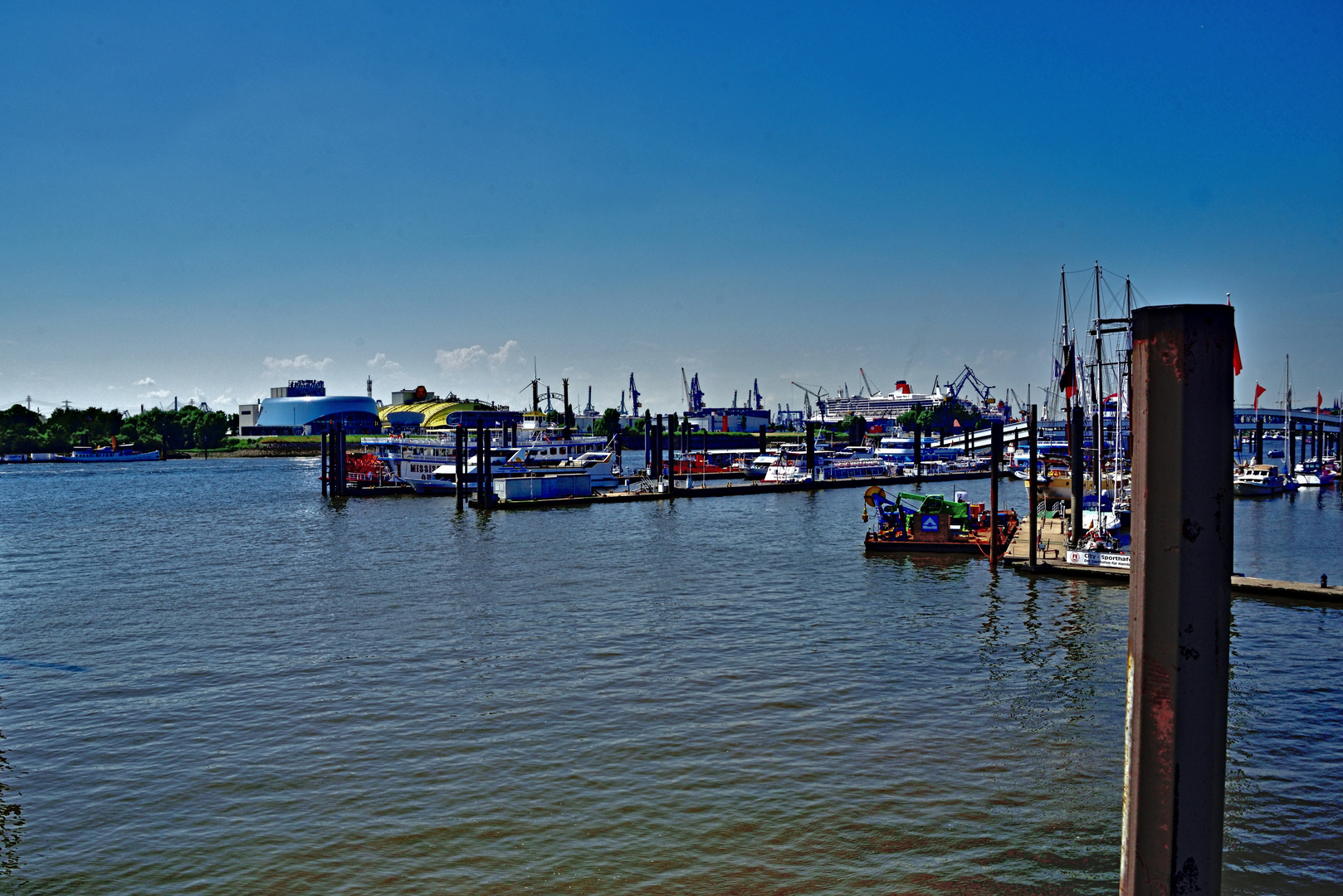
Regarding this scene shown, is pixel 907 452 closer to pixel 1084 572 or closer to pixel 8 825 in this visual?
pixel 1084 572

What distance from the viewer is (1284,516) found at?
62.0m

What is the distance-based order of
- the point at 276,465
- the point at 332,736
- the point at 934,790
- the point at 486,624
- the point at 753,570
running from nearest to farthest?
1. the point at 934,790
2. the point at 332,736
3. the point at 486,624
4. the point at 753,570
5. the point at 276,465

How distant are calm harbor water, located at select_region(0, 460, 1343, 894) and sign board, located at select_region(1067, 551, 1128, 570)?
1.19m

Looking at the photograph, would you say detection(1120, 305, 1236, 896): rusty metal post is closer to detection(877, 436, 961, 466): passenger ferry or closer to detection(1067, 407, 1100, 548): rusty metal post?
detection(1067, 407, 1100, 548): rusty metal post

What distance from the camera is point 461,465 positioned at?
256 ft

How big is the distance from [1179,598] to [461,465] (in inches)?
2956

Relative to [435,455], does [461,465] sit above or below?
below

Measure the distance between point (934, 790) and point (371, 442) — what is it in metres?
93.9

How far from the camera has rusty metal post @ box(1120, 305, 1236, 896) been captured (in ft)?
19.1

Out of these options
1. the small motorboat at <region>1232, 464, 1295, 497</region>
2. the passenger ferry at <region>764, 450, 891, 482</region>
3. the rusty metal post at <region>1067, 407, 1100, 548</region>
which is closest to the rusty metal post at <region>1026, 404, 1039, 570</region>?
the rusty metal post at <region>1067, 407, 1100, 548</region>

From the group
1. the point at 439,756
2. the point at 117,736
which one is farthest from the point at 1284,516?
the point at 117,736

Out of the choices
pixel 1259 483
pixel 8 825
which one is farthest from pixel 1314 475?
pixel 8 825

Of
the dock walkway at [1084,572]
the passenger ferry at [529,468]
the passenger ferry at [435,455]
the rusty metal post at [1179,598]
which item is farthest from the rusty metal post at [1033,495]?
the passenger ferry at [435,455]

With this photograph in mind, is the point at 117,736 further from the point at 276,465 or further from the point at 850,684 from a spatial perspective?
the point at 276,465
